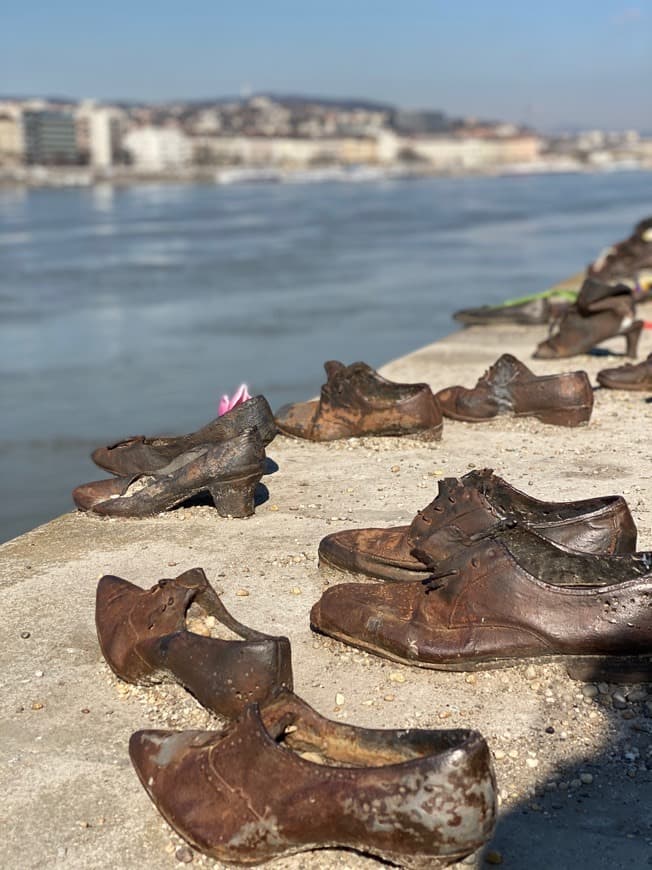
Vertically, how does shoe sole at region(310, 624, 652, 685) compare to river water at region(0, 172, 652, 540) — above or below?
above

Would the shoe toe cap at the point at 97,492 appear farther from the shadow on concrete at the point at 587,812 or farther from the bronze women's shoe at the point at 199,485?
the shadow on concrete at the point at 587,812

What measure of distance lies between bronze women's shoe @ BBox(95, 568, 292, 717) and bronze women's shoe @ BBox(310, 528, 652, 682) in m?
0.46

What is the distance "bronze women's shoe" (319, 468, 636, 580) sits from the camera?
3752 millimetres

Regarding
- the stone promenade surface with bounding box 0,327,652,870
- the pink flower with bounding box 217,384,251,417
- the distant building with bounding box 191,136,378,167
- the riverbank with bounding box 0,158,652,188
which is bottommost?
the riverbank with bounding box 0,158,652,188

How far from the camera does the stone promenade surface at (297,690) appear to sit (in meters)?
2.70

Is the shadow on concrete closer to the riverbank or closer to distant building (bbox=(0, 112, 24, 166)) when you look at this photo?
the riverbank

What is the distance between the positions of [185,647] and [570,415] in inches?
143

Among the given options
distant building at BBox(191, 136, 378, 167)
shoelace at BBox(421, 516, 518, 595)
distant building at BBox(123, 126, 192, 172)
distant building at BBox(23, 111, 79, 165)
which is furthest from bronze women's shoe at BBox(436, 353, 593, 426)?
distant building at BBox(191, 136, 378, 167)

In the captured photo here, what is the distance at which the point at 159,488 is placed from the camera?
4.89 m

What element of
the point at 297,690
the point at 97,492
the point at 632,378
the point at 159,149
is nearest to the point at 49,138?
the point at 159,149

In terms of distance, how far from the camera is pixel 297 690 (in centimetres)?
336

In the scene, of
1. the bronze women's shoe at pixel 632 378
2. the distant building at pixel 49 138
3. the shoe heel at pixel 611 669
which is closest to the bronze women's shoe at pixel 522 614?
the shoe heel at pixel 611 669

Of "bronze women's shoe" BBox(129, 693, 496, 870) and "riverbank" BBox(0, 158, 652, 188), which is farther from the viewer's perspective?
"riverbank" BBox(0, 158, 652, 188)

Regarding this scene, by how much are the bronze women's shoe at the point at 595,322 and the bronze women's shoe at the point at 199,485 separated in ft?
13.9
